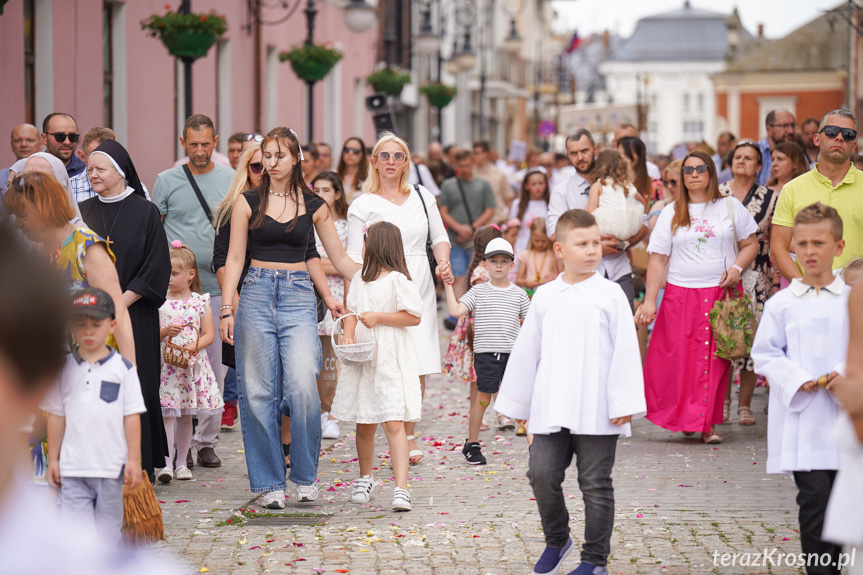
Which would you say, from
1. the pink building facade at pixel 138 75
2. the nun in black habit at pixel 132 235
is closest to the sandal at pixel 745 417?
the nun in black habit at pixel 132 235

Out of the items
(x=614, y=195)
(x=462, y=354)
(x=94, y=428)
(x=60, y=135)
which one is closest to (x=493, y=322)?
(x=462, y=354)

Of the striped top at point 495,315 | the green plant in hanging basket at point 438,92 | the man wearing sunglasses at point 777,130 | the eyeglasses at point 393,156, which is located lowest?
the striped top at point 495,315

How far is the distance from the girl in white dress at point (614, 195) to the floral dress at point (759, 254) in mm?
687

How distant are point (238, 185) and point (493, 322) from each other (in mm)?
2237

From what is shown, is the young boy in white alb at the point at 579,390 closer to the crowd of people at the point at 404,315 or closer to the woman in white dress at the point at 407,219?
the crowd of people at the point at 404,315

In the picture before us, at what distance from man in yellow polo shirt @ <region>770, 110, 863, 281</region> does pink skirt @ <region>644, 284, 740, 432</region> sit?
1.35 metres

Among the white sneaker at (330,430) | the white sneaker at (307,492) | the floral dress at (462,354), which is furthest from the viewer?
the white sneaker at (330,430)

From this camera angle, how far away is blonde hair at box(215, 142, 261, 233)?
7.14 m

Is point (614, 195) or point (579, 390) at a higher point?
point (614, 195)

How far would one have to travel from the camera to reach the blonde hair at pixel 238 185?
7137mm

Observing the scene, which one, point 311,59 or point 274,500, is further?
point 311,59

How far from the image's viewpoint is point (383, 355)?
6.97m

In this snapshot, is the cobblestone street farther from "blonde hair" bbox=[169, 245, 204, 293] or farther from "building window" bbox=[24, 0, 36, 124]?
"building window" bbox=[24, 0, 36, 124]

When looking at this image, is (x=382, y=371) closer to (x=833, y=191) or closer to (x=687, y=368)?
(x=687, y=368)
